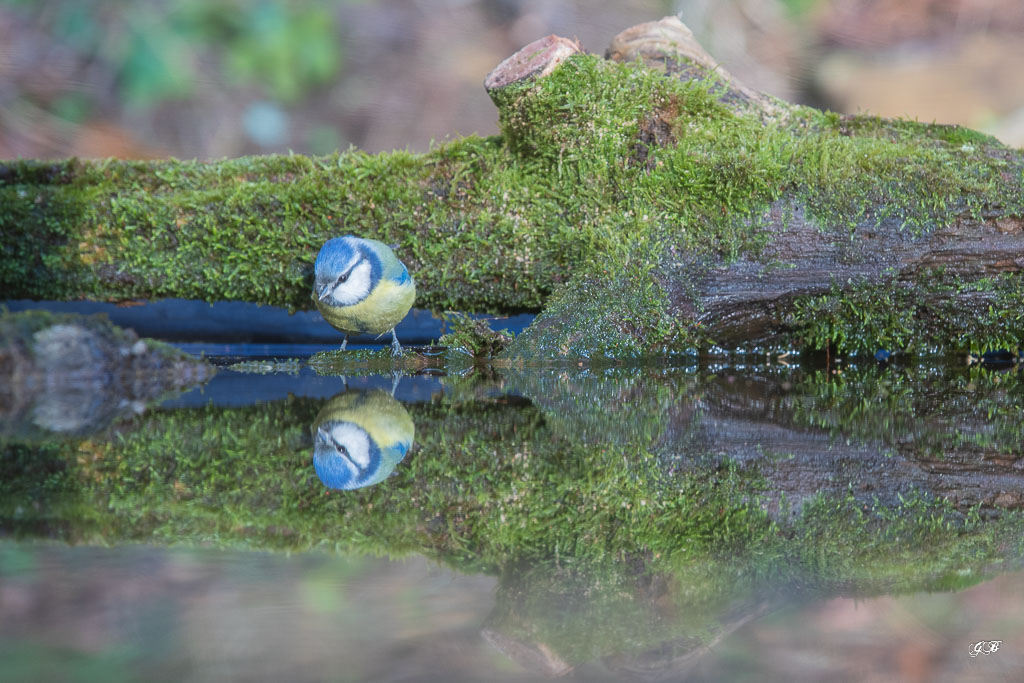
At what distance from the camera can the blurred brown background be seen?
766cm

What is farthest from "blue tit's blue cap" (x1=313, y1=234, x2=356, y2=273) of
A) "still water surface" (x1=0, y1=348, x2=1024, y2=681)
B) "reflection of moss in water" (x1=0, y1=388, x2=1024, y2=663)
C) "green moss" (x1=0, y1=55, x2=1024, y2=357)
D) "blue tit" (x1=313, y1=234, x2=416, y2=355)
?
"reflection of moss in water" (x1=0, y1=388, x2=1024, y2=663)

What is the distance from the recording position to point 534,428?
2.19 metres

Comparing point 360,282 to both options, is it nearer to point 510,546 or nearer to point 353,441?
point 353,441

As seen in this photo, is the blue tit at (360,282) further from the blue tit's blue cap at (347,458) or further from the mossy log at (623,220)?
the blue tit's blue cap at (347,458)

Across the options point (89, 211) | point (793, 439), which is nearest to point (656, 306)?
point (793, 439)

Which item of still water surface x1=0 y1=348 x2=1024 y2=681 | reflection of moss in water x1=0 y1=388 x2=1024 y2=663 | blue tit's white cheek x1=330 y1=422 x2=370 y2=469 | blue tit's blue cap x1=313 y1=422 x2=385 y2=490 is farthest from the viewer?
blue tit's white cheek x1=330 y1=422 x2=370 y2=469

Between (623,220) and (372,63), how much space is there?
5.92 meters

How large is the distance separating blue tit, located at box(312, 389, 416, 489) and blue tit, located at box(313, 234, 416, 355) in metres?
0.85

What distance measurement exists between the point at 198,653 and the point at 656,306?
293 cm

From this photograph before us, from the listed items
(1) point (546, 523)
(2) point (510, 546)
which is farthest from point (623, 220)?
(2) point (510, 546)

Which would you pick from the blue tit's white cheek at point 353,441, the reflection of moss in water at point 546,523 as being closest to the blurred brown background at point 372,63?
the blue tit's white cheek at point 353,441

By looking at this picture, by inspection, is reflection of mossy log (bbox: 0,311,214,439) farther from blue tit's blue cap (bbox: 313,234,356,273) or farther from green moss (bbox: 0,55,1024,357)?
green moss (bbox: 0,55,1024,357)

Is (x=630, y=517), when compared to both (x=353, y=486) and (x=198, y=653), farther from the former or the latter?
(x=198, y=653)

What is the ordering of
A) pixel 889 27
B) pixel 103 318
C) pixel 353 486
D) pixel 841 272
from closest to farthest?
1. pixel 353 486
2. pixel 103 318
3. pixel 841 272
4. pixel 889 27
